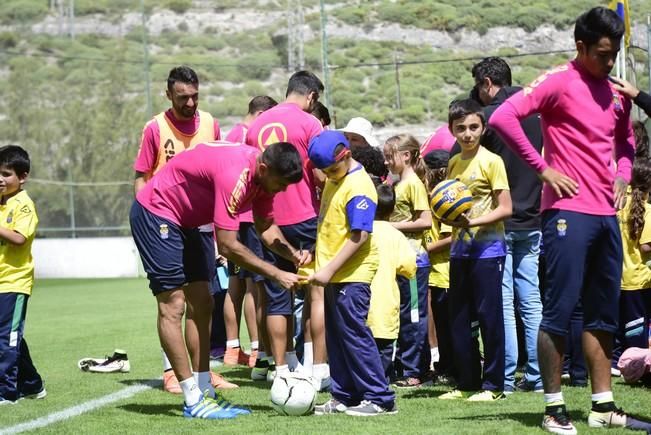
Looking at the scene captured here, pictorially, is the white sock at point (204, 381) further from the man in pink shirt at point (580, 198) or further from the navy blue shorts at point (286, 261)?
the man in pink shirt at point (580, 198)

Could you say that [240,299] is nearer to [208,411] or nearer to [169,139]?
[169,139]

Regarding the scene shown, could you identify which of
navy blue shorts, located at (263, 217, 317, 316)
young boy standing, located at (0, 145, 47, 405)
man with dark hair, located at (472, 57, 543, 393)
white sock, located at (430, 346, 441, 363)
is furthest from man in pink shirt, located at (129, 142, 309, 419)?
white sock, located at (430, 346, 441, 363)

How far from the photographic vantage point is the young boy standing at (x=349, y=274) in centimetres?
682

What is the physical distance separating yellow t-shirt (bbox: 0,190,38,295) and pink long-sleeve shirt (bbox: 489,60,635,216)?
383cm

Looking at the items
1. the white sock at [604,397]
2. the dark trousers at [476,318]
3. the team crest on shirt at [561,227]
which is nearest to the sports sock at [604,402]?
the white sock at [604,397]

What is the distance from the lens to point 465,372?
25.0 ft

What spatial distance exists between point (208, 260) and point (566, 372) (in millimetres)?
3135

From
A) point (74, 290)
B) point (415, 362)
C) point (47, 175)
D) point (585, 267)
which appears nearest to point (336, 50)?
point (47, 175)

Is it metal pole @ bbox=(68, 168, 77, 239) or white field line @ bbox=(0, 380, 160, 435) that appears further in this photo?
metal pole @ bbox=(68, 168, 77, 239)

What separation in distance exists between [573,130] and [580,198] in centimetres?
40

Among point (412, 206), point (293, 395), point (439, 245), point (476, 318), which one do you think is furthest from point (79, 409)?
point (439, 245)

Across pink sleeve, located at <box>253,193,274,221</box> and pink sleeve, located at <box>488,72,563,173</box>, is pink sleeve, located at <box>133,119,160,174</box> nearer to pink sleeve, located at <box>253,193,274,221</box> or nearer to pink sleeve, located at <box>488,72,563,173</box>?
pink sleeve, located at <box>253,193,274,221</box>

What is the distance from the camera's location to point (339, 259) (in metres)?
6.74

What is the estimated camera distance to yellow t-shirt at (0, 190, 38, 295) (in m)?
8.00
